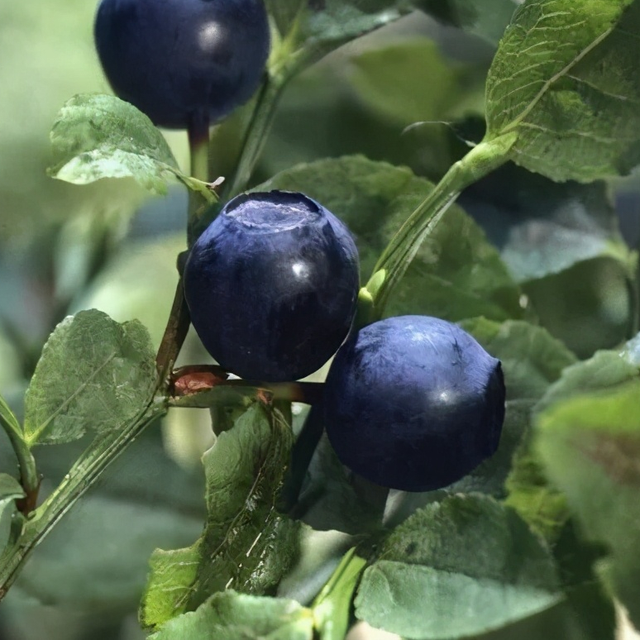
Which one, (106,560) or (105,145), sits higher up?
(105,145)

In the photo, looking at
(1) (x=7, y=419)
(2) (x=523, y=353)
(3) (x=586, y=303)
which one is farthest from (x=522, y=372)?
(1) (x=7, y=419)

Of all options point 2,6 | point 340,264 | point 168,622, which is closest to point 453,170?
point 340,264

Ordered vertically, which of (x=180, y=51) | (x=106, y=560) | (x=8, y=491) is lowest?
(x=106, y=560)

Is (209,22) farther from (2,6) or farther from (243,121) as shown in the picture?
(2,6)

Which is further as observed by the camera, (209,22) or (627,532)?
(209,22)

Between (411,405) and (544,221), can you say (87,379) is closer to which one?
(411,405)

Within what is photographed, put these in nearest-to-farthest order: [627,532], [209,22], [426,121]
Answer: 1. [627,532]
2. [209,22]
3. [426,121]
